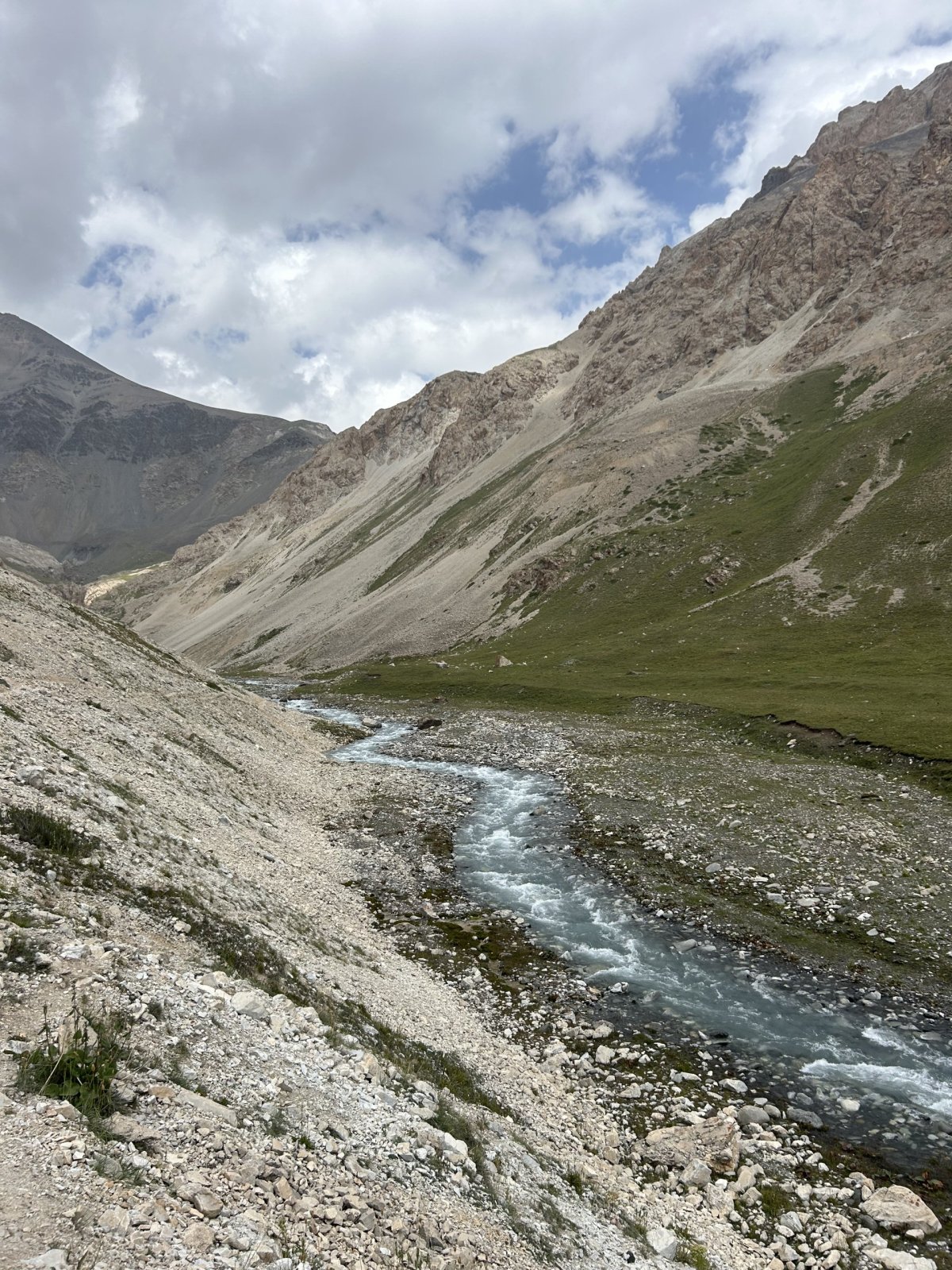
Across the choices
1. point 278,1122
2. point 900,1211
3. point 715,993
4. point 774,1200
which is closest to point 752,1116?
point 774,1200

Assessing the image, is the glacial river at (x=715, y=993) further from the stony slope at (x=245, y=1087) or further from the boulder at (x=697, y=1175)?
the stony slope at (x=245, y=1087)

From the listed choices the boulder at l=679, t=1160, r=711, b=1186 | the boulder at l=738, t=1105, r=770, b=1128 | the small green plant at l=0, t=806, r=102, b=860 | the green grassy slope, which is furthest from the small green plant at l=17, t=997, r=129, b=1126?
the green grassy slope

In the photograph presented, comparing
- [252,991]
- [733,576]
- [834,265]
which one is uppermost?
[834,265]

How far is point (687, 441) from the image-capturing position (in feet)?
499

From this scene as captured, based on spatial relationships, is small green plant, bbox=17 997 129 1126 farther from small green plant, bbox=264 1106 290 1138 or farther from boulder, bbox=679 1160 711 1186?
boulder, bbox=679 1160 711 1186

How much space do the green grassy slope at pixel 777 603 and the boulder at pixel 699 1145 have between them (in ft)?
113

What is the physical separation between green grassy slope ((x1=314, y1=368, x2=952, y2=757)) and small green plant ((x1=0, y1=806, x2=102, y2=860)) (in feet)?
148

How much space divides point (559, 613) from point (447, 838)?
82.1 meters

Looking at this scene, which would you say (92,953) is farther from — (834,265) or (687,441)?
(834,265)

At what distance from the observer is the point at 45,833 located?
17.7m

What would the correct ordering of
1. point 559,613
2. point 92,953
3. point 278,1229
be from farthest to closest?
point 559,613 → point 92,953 → point 278,1229

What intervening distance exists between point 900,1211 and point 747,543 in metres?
105

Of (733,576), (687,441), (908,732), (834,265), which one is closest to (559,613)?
(733,576)

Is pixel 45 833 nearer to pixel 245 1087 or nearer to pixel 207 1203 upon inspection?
pixel 245 1087
